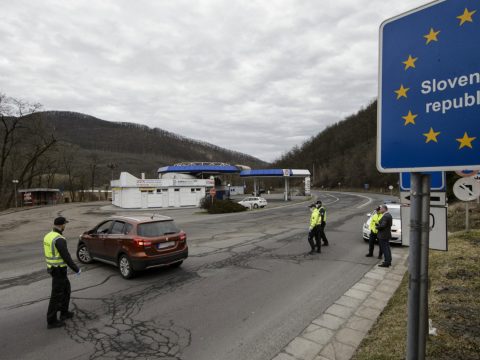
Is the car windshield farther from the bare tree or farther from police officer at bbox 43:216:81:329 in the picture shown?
the bare tree

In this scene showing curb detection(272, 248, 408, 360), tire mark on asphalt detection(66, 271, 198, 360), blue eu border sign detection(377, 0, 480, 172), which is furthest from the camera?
tire mark on asphalt detection(66, 271, 198, 360)

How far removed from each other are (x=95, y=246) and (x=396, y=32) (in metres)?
9.14

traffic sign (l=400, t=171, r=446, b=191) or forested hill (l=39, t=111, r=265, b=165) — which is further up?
forested hill (l=39, t=111, r=265, b=165)

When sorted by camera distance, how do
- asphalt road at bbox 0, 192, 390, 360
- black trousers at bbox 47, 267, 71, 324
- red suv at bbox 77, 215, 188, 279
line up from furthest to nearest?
red suv at bbox 77, 215, 188, 279 < black trousers at bbox 47, 267, 71, 324 < asphalt road at bbox 0, 192, 390, 360

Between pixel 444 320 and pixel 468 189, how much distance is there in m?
6.43

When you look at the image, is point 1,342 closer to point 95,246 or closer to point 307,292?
point 95,246

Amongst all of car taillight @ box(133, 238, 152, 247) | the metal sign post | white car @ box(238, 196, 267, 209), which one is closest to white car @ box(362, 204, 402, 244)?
car taillight @ box(133, 238, 152, 247)

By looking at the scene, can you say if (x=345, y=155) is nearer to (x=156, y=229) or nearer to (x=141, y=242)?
(x=156, y=229)

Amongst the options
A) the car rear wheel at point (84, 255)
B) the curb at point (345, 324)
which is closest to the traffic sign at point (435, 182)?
the curb at point (345, 324)

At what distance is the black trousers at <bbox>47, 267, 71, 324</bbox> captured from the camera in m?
5.28

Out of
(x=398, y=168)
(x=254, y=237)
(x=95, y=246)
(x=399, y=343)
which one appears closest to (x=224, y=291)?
(x=399, y=343)

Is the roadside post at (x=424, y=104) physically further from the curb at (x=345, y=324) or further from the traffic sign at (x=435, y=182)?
the curb at (x=345, y=324)

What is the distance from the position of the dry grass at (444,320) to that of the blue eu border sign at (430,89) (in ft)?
10.2

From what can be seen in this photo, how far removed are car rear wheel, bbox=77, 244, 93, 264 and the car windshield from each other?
259 centimetres
